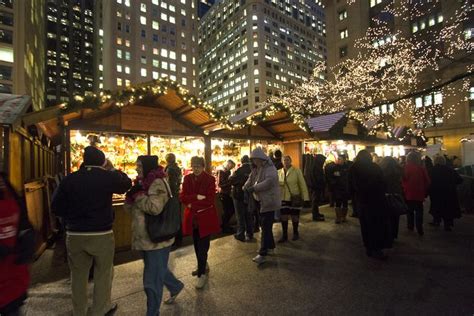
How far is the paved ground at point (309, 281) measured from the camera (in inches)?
140

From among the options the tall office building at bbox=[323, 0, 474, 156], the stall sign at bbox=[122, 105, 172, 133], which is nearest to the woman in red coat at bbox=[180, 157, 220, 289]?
the stall sign at bbox=[122, 105, 172, 133]

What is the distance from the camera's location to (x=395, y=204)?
18.6 feet

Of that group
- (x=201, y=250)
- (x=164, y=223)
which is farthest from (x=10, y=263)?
(x=201, y=250)

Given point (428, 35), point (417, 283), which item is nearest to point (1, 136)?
point (417, 283)

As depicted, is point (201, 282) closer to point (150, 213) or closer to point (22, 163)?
point (150, 213)

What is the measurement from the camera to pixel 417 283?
162 inches

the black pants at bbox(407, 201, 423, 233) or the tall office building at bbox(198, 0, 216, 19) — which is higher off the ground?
the tall office building at bbox(198, 0, 216, 19)

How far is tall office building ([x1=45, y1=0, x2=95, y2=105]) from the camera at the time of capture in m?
104

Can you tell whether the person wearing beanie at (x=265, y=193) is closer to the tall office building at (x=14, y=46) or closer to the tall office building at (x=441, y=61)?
the tall office building at (x=441, y=61)

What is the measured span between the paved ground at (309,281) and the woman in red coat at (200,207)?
0.54 m

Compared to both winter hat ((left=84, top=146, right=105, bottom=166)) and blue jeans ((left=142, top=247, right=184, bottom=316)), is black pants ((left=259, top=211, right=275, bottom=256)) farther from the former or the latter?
winter hat ((left=84, top=146, right=105, bottom=166))

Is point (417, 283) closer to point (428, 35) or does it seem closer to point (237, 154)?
point (237, 154)

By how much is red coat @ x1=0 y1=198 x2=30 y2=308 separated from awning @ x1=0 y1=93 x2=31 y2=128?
311 cm

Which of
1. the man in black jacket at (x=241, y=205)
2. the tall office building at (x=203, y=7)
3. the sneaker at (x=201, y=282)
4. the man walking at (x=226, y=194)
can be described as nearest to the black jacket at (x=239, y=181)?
the man in black jacket at (x=241, y=205)
